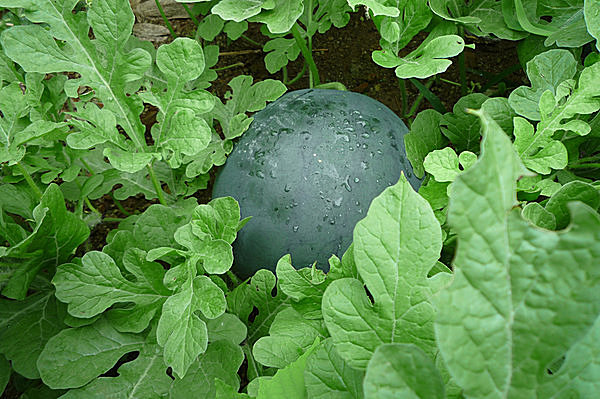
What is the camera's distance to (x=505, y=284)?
0.49 meters

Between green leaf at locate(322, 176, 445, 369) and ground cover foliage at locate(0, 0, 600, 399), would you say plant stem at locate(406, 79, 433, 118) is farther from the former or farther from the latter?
green leaf at locate(322, 176, 445, 369)

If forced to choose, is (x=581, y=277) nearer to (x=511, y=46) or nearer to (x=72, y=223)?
(x=72, y=223)

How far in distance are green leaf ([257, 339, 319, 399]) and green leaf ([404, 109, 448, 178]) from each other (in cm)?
87

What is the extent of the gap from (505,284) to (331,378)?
34 cm

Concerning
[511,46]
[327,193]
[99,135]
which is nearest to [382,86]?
[511,46]

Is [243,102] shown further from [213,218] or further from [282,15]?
[213,218]

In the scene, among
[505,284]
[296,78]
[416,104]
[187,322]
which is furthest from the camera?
[296,78]

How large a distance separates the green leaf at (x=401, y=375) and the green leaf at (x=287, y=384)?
0.22 metres

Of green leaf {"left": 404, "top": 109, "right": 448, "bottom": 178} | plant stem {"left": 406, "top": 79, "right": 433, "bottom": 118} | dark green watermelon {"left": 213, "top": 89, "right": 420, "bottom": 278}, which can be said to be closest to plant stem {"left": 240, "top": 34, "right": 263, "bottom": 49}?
plant stem {"left": 406, "top": 79, "right": 433, "bottom": 118}

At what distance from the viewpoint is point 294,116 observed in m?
1.56

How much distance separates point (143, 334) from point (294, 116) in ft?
2.42

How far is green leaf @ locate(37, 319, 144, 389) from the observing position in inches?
51.7

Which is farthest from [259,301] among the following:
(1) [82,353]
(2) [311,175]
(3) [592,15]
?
(3) [592,15]

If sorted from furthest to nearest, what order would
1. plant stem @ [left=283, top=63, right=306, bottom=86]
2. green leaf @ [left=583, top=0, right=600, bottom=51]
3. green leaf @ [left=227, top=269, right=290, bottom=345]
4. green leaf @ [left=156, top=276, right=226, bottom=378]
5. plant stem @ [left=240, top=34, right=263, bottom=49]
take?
Answer: plant stem @ [left=240, top=34, right=263, bottom=49] → plant stem @ [left=283, top=63, right=306, bottom=86] → green leaf @ [left=227, top=269, right=290, bottom=345] → green leaf @ [left=583, top=0, right=600, bottom=51] → green leaf @ [left=156, top=276, right=226, bottom=378]
